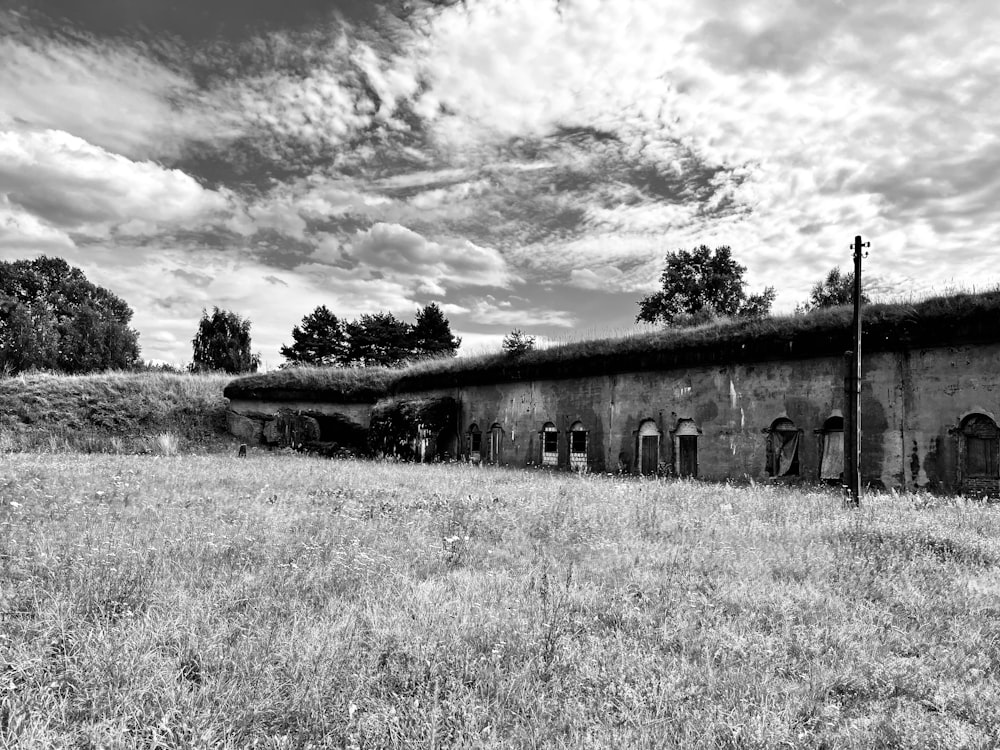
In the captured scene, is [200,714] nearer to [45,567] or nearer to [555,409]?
[45,567]

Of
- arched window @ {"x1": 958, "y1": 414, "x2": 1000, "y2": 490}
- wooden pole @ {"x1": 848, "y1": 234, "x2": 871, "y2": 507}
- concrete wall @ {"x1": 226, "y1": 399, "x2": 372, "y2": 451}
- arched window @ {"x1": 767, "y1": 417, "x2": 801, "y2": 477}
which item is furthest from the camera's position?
concrete wall @ {"x1": 226, "y1": 399, "x2": 372, "y2": 451}

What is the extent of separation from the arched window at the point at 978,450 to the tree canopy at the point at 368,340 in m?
43.7

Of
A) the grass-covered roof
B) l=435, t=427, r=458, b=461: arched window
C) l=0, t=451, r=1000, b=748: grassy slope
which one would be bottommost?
l=0, t=451, r=1000, b=748: grassy slope

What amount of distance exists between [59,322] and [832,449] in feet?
176

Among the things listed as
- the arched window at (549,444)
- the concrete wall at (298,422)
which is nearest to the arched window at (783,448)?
the arched window at (549,444)

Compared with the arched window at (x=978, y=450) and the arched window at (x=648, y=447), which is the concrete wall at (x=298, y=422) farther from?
the arched window at (x=978, y=450)

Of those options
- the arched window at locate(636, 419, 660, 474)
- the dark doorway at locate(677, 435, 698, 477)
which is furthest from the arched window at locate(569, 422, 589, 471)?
the dark doorway at locate(677, 435, 698, 477)

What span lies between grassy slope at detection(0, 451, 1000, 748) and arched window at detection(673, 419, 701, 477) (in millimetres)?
8815

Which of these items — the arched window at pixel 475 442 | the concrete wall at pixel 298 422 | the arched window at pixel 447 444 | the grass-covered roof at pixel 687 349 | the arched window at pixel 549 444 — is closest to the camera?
the grass-covered roof at pixel 687 349

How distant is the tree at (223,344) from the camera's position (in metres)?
52.6

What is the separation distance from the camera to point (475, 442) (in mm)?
23891

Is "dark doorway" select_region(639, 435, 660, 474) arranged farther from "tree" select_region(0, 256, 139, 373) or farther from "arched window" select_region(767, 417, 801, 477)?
"tree" select_region(0, 256, 139, 373)

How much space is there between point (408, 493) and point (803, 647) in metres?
7.63

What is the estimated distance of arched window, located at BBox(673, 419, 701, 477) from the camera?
17391mm
